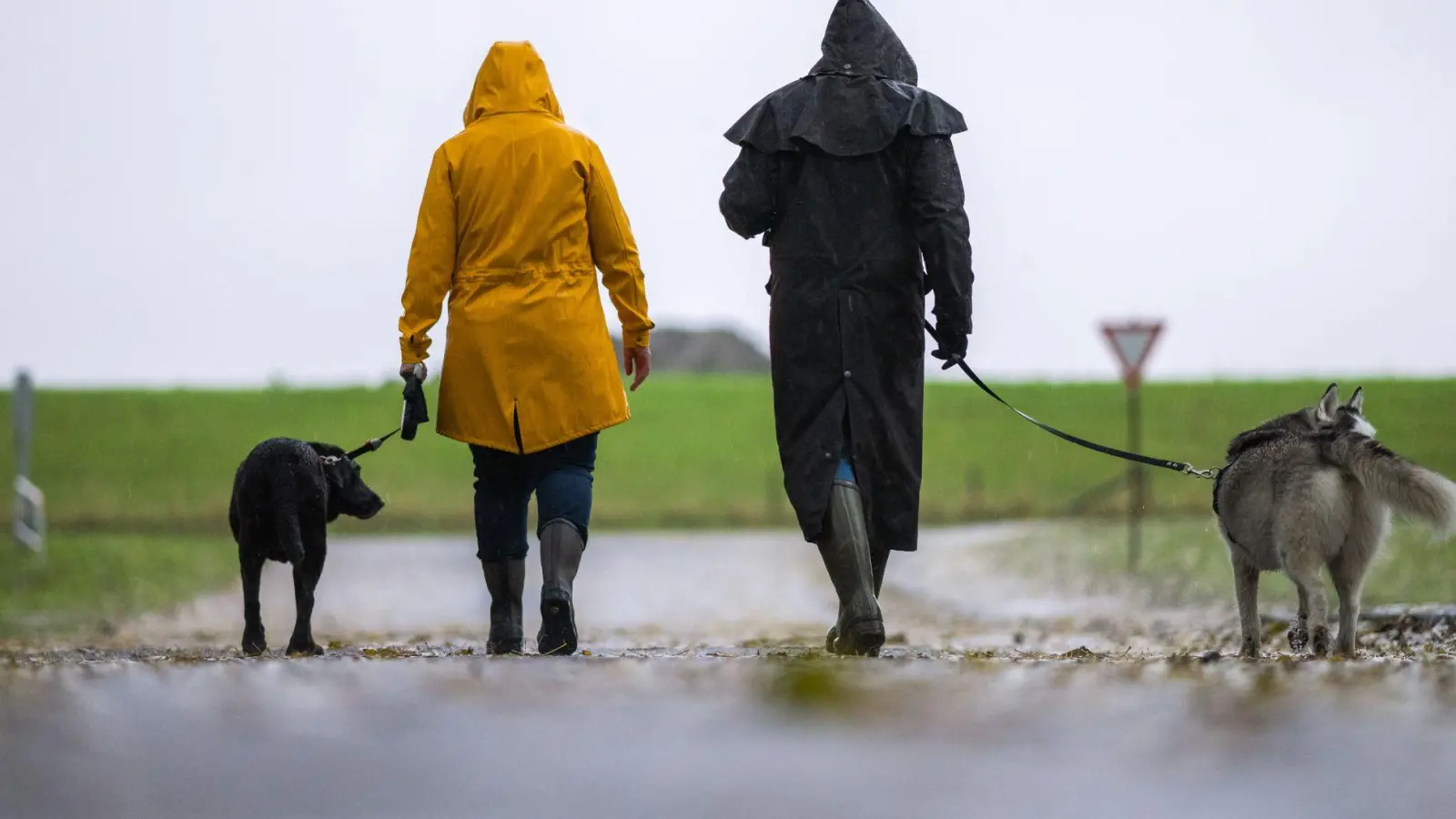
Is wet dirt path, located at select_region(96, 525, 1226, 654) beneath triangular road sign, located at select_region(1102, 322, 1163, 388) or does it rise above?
beneath

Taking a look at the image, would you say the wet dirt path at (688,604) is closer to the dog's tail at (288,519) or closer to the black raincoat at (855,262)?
the dog's tail at (288,519)

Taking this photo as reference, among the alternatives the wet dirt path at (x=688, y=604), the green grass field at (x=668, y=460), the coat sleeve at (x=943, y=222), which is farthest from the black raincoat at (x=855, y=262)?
the green grass field at (x=668, y=460)

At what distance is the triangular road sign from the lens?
75.1ft

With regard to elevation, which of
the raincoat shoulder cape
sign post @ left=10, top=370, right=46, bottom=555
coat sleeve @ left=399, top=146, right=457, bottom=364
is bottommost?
sign post @ left=10, top=370, right=46, bottom=555

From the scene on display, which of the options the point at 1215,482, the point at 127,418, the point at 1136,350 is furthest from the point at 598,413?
the point at 127,418

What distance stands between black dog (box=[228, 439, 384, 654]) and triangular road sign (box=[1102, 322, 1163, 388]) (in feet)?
48.9

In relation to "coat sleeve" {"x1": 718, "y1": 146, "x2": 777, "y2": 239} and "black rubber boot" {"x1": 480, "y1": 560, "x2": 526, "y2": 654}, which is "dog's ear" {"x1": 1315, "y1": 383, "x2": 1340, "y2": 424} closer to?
"coat sleeve" {"x1": 718, "y1": 146, "x2": 777, "y2": 239}

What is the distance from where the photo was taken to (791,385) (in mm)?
8289

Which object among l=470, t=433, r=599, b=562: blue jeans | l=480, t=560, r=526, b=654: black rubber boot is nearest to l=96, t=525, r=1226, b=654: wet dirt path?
l=480, t=560, r=526, b=654: black rubber boot

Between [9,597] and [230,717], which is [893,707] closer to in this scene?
[230,717]

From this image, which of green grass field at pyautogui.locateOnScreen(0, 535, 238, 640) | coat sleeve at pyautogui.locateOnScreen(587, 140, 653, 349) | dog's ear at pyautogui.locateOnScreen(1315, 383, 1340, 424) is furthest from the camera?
green grass field at pyautogui.locateOnScreen(0, 535, 238, 640)

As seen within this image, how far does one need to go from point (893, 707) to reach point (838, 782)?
78 cm

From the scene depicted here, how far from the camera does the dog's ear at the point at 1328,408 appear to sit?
8.05 metres

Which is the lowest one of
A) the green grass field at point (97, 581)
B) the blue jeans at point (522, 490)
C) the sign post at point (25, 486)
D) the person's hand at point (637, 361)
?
the green grass field at point (97, 581)
